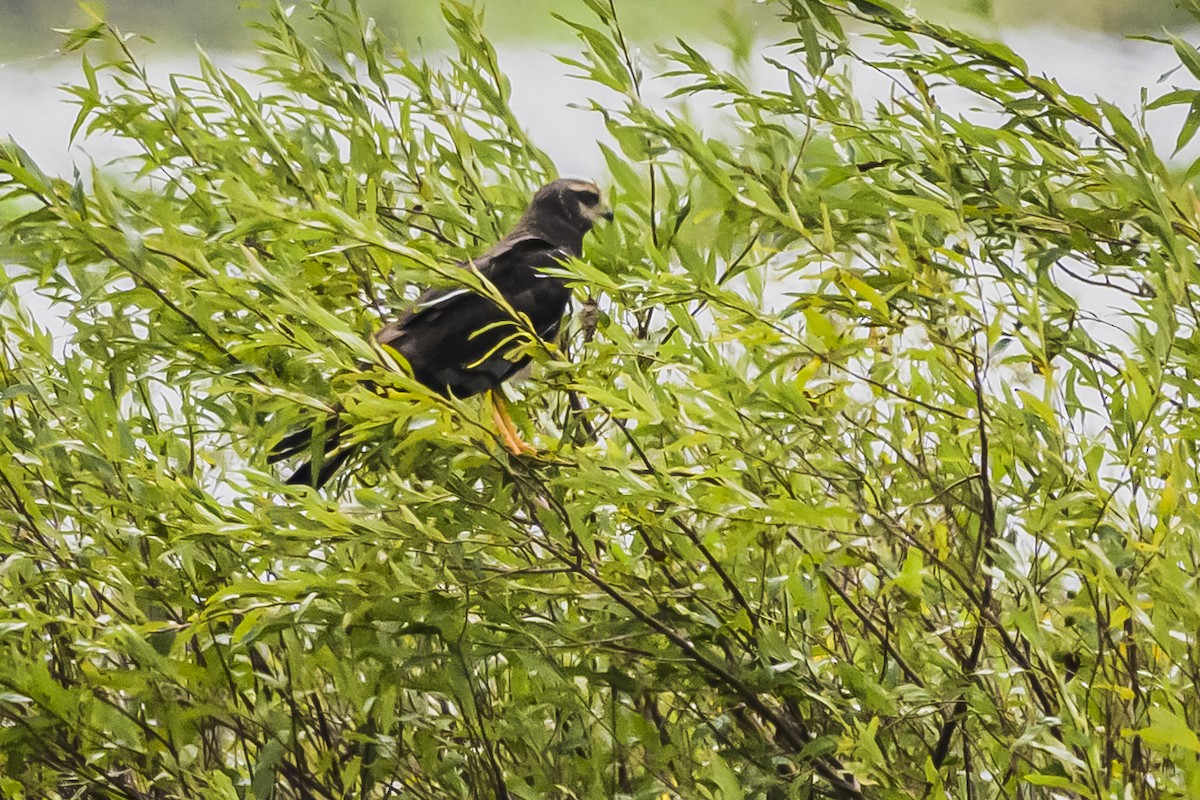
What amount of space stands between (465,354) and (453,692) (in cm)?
32

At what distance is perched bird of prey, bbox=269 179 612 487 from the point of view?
3.11 feet

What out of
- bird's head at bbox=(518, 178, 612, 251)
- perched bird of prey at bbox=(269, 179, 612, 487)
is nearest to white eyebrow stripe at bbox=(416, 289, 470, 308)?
perched bird of prey at bbox=(269, 179, 612, 487)

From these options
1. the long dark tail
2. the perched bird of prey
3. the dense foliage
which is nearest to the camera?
the dense foliage

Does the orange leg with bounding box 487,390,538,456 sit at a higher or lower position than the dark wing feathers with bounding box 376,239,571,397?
lower

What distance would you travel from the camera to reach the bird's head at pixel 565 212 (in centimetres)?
103

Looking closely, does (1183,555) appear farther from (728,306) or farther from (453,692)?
(453,692)

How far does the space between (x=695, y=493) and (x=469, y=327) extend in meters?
0.30

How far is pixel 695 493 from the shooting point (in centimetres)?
78

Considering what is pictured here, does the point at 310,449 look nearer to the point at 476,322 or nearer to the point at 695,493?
the point at 476,322

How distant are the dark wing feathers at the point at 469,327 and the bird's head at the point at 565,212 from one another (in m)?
0.03

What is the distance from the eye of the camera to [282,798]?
109cm

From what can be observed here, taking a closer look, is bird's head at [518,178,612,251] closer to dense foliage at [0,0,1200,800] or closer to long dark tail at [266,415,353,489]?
dense foliage at [0,0,1200,800]

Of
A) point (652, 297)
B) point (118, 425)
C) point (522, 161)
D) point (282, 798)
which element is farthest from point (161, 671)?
point (522, 161)

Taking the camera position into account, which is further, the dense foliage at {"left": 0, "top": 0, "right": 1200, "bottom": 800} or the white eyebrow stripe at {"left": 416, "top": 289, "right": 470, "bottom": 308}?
the white eyebrow stripe at {"left": 416, "top": 289, "right": 470, "bottom": 308}
